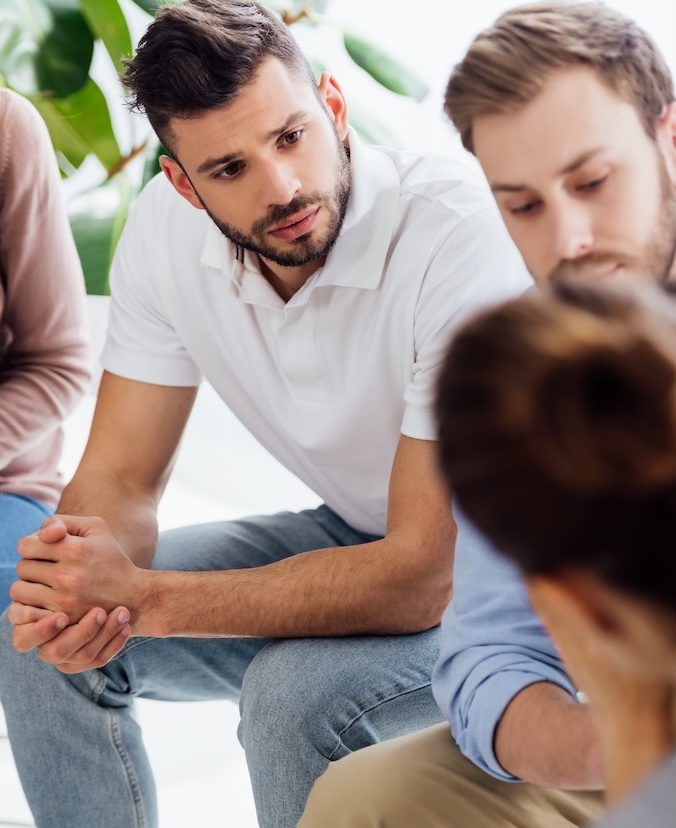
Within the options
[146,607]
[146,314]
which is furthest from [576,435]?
[146,314]

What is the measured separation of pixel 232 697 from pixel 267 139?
0.82 meters

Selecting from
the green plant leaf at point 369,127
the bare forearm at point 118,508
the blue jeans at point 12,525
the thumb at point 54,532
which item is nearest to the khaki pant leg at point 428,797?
the thumb at point 54,532

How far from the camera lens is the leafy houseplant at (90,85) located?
2.73m

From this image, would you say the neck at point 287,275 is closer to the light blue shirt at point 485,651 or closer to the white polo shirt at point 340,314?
the white polo shirt at point 340,314

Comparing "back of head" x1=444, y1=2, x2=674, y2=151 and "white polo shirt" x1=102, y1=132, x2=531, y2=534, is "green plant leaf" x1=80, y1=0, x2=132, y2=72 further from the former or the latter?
"back of head" x1=444, y1=2, x2=674, y2=151

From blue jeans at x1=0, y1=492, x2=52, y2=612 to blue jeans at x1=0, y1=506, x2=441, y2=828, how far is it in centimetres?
15

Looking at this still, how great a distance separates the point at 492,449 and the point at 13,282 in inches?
58.6

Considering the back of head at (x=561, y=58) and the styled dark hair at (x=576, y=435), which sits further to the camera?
the back of head at (x=561, y=58)

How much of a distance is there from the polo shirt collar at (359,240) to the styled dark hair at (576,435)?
97cm

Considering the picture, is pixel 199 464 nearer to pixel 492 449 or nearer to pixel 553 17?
pixel 553 17

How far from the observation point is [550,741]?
1020mm

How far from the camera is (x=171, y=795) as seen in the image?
2016 mm

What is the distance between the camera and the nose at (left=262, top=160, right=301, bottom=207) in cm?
155

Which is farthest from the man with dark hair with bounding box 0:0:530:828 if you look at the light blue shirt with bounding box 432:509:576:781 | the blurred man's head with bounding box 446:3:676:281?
the blurred man's head with bounding box 446:3:676:281
